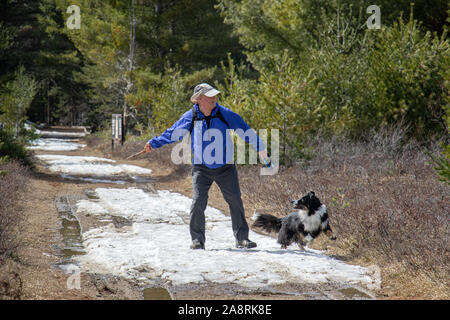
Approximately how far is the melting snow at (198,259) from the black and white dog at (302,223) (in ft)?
0.71

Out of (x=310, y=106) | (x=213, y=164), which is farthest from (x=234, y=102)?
(x=213, y=164)

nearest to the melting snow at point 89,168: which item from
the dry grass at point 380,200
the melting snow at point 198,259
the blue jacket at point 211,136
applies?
the dry grass at point 380,200

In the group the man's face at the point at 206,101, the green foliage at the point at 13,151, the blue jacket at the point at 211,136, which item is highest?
the man's face at the point at 206,101

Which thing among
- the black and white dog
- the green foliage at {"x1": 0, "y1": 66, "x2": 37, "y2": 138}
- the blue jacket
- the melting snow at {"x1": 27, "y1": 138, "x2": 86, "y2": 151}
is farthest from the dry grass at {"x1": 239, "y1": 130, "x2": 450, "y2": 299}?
the melting snow at {"x1": 27, "y1": 138, "x2": 86, "y2": 151}

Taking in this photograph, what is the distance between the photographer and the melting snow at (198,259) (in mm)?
5613

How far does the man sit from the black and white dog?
567 mm

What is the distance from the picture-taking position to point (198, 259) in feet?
20.8

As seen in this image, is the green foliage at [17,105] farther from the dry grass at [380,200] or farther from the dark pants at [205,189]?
the dark pants at [205,189]

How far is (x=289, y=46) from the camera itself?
25562 millimetres

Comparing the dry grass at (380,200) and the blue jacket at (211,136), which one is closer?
the dry grass at (380,200)

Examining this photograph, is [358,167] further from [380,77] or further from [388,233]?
[388,233]

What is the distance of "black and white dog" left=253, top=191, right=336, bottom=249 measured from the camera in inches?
275
